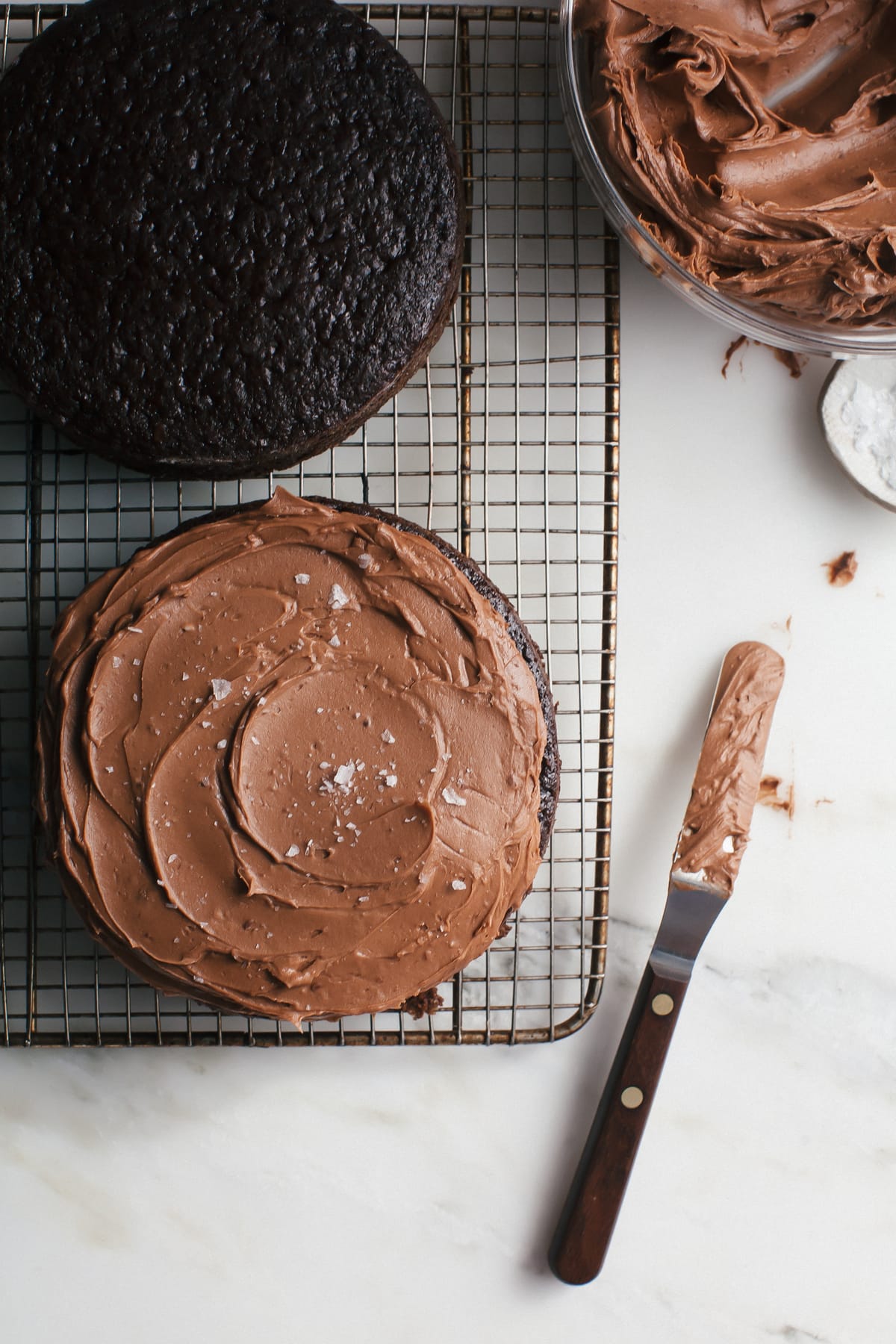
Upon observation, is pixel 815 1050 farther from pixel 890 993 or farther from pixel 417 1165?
pixel 417 1165

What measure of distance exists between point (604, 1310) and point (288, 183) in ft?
7.54

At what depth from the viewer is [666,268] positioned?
1808mm

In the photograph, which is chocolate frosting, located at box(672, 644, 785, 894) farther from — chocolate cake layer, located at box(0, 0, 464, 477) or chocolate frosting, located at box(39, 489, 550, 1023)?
chocolate cake layer, located at box(0, 0, 464, 477)

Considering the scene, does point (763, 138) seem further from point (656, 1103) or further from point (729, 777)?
point (656, 1103)

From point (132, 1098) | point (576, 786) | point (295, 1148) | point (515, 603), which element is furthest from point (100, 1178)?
point (515, 603)

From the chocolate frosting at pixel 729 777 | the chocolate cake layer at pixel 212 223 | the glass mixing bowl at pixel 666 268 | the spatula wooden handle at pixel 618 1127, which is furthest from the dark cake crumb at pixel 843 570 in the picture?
the chocolate cake layer at pixel 212 223

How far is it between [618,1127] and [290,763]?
3.43 ft

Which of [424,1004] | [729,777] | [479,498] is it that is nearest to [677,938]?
[729,777]

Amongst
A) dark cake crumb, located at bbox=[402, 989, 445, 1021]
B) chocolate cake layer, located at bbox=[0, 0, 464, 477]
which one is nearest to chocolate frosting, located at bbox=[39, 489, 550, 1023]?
dark cake crumb, located at bbox=[402, 989, 445, 1021]

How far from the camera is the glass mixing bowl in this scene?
5.85 ft

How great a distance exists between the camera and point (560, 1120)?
83.8 inches

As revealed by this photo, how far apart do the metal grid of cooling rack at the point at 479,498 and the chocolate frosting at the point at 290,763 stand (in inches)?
15.6

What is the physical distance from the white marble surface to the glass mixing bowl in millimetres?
264

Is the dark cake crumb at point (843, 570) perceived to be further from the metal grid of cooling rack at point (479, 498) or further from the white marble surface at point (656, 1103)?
the metal grid of cooling rack at point (479, 498)
